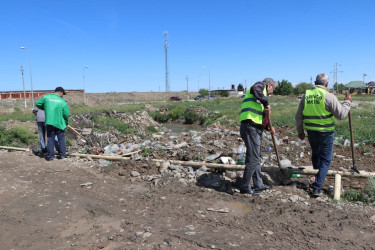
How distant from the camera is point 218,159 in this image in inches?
246

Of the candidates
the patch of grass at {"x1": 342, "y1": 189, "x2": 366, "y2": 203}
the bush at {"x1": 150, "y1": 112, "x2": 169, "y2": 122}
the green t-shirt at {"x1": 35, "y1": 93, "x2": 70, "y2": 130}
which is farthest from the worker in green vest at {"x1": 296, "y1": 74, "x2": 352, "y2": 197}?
the bush at {"x1": 150, "y1": 112, "x2": 169, "y2": 122}

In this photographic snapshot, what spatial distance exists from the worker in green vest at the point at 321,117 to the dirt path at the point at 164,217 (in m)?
0.52

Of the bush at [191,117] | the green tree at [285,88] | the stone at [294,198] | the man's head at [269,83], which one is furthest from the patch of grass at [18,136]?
the green tree at [285,88]

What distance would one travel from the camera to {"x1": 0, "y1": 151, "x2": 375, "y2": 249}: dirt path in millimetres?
3223

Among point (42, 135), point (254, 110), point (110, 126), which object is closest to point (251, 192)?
point (254, 110)

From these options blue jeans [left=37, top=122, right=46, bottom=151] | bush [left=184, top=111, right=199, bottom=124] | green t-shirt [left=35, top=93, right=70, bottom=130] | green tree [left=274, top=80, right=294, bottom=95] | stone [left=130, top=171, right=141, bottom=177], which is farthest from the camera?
green tree [left=274, top=80, right=294, bottom=95]

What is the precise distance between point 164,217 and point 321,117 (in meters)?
2.83

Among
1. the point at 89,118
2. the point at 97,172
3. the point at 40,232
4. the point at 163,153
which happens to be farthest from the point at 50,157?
the point at 89,118

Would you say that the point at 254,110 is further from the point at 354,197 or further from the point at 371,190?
the point at 371,190

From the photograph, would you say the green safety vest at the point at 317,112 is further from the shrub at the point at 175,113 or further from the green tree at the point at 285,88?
the green tree at the point at 285,88

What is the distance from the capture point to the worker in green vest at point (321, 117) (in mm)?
4504

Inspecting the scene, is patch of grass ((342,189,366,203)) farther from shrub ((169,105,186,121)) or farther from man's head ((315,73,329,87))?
shrub ((169,105,186,121))

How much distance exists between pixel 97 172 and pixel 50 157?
4.52ft

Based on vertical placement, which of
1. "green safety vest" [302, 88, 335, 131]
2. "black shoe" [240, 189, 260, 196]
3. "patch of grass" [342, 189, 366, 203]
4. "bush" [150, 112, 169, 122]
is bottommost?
"bush" [150, 112, 169, 122]
